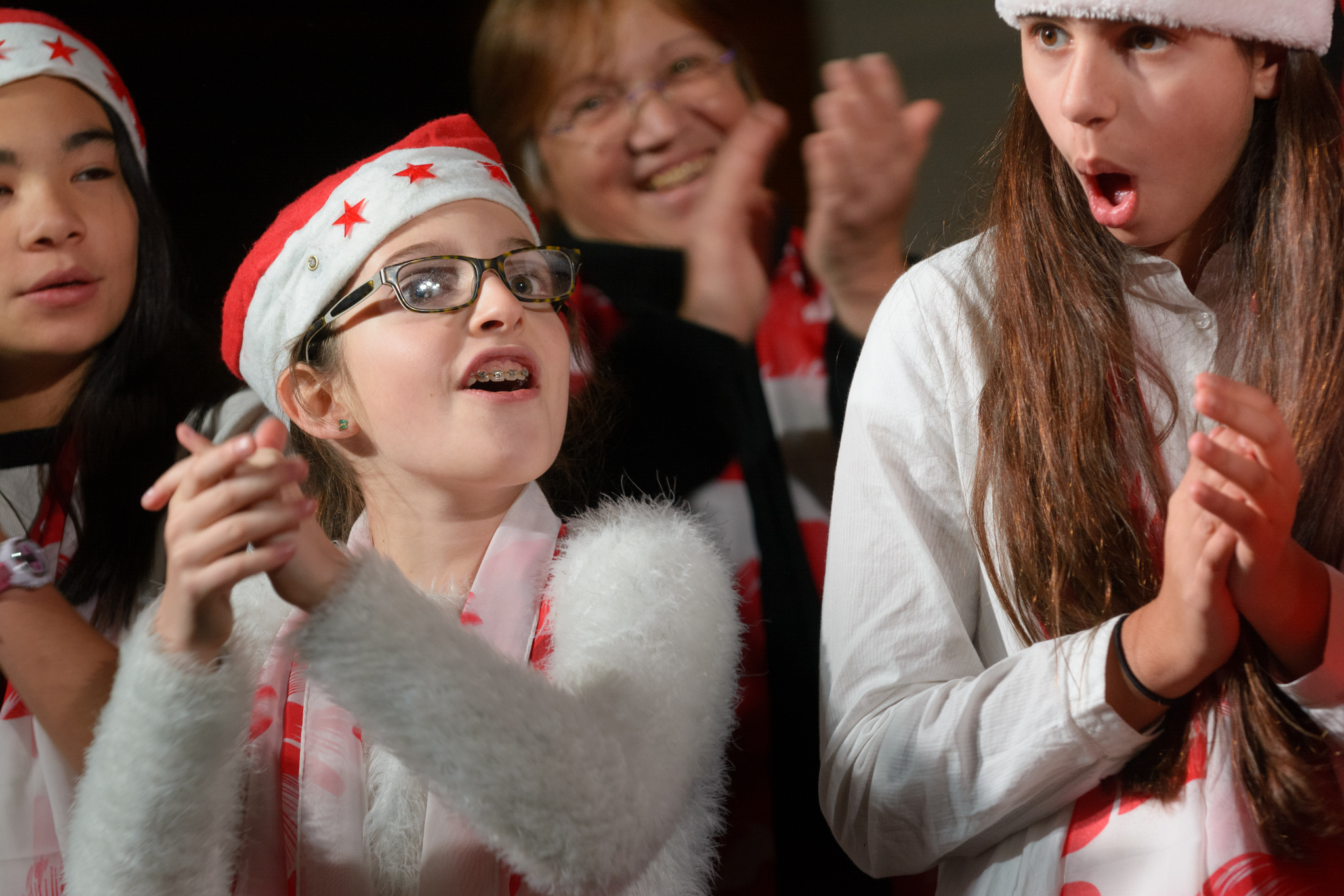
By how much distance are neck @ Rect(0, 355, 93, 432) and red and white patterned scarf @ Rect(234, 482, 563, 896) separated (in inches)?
17.4

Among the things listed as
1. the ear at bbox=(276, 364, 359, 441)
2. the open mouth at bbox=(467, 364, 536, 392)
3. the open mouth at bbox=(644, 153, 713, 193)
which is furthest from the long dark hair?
the open mouth at bbox=(644, 153, 713, 193)

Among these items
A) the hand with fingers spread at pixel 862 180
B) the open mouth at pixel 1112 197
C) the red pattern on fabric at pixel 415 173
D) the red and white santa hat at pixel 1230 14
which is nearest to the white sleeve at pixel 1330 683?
the open mouth at pixel 1112 197

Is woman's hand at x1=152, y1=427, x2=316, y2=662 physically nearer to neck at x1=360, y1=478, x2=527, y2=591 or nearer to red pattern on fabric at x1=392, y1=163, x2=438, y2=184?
neck at x1=360, y1=478, x2=527, y2=591

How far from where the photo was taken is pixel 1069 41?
42.3 inches

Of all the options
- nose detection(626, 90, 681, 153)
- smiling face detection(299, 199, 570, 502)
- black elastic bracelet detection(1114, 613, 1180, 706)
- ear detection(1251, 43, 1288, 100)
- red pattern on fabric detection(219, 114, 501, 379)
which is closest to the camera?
black elastic bracelet detection(1114, 613, 1180, 706)

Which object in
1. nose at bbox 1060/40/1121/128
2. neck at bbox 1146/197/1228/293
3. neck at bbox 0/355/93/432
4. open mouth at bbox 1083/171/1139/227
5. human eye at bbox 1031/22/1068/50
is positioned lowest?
neck at bbox 0/355/93/432

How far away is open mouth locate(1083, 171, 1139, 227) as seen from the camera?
107 centimetres

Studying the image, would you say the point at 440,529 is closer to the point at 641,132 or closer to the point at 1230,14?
the point at 641,132

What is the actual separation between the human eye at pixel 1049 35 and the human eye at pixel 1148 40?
60mm

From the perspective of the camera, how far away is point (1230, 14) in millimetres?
1023

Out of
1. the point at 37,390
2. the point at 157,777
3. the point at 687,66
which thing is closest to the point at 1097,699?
the point at 157,777

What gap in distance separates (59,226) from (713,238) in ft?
2.58

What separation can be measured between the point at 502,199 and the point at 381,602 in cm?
50

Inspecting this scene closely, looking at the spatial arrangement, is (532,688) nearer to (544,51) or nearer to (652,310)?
(652,310)
